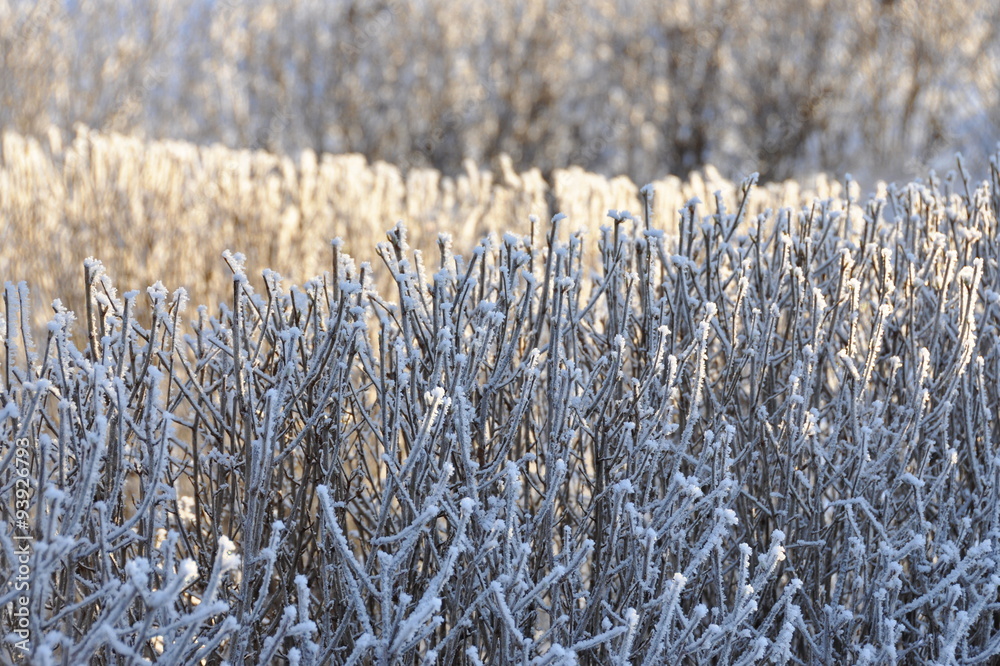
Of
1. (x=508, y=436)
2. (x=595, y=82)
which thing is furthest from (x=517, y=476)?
(x=595, y=82)

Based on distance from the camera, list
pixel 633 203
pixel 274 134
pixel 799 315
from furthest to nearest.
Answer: pixel 274 134, pixel 633 203, pixel 799 315

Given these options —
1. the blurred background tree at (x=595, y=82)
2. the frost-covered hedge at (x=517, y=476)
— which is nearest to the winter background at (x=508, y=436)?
the frost-covered hedge at (x=517, y=476)

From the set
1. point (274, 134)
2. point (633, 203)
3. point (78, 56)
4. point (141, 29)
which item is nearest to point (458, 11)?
point (274, 134)

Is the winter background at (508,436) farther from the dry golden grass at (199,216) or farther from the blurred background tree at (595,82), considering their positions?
the blurred background tree at (595,82)

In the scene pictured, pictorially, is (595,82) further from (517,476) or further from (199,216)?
(517,476)

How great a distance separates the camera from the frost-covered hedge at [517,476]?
1678mm

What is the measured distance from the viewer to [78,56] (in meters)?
11.8

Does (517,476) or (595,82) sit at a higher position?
(595,82)

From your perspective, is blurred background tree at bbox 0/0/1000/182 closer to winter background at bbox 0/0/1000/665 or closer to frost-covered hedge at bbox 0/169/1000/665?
winter background at bbox 0/0/1000/665

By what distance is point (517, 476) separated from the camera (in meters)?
1.76

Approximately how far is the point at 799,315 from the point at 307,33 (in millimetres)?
14187

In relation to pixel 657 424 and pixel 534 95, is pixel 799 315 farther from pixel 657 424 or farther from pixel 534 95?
pixel 534 95

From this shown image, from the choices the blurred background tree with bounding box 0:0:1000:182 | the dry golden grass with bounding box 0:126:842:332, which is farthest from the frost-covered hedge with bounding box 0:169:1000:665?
the blurred background tree with bounding box 0:0:1000:182

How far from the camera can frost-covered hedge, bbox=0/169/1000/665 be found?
5.50 feet
